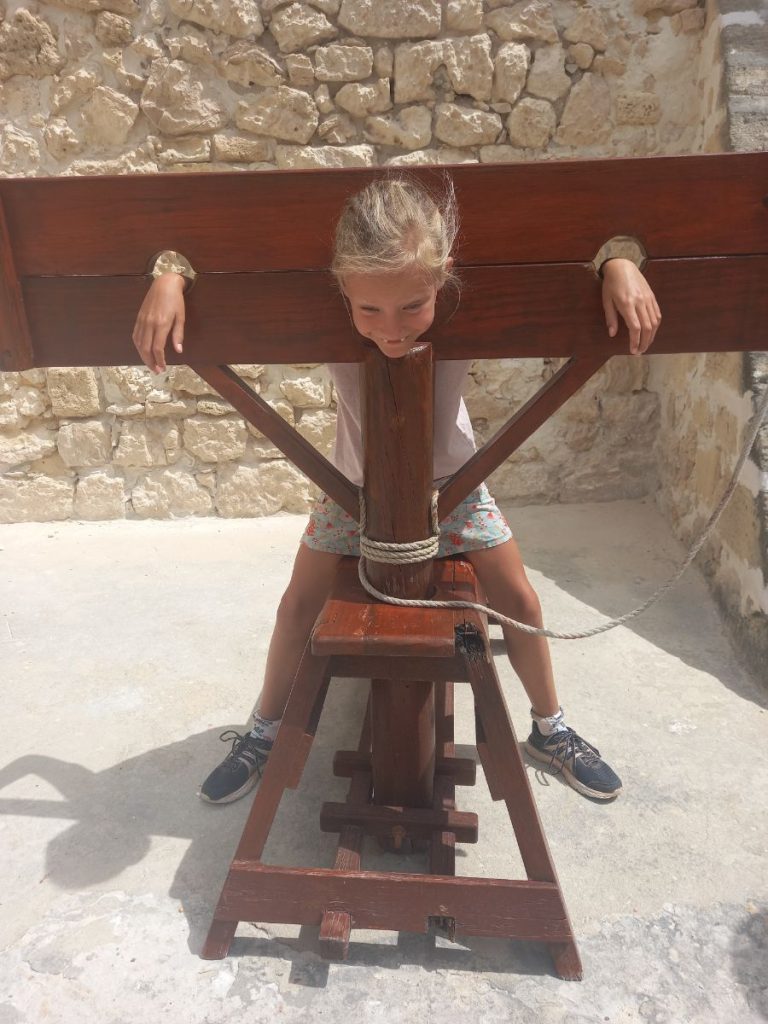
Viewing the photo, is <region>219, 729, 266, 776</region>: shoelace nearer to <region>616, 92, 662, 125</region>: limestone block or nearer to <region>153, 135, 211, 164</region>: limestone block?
<region>153, 135, 211, 164</region>: limestone block

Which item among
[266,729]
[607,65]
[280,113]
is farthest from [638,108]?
[266,729]

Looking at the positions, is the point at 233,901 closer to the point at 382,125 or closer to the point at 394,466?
the point at 394,466

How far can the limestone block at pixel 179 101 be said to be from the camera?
292 centimetres

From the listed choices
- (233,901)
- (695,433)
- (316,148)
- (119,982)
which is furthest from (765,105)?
(119,982)

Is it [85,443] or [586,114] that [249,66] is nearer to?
[586,114]

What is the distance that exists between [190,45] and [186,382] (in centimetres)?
126

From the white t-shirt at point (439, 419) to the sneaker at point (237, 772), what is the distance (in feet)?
2.29

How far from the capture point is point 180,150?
3010 millimetres

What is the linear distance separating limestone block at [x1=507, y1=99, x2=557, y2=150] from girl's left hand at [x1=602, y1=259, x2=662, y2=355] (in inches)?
80.5

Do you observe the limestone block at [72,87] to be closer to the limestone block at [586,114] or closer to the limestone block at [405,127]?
the limestone block at [405,127]

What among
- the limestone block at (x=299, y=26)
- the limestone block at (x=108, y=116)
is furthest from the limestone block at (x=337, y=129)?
the limestone block at (x=108, y=116)

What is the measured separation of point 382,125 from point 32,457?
200 centimetres

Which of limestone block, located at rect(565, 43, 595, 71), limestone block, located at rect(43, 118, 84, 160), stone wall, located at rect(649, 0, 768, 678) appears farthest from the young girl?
limestone block, located at rect(43, 118, 84, 160)

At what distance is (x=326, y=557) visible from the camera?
1671mm
